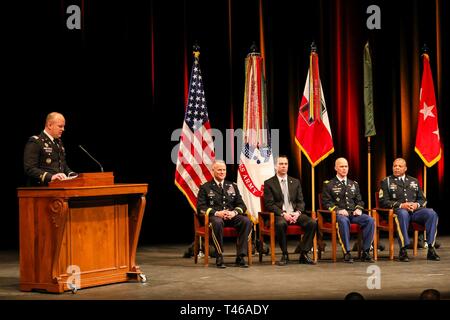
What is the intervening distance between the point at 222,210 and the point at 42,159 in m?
2.20

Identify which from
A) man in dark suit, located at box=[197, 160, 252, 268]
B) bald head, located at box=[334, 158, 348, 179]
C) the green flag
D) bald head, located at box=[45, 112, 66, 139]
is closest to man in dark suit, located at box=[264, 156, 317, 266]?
man in dark suit, located at box=[197, 160, 252, 268]

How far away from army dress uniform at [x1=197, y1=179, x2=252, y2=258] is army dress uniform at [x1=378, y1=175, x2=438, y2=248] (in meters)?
1.53

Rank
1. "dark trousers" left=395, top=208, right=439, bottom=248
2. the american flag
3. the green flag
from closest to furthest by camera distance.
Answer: "dark trousers" left=395, top=208, right=439, bottom=248 < the american flag < the green flag

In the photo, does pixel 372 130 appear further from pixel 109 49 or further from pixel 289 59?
pixel 109 49

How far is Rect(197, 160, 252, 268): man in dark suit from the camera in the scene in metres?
7.26

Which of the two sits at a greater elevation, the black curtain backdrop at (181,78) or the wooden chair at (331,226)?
the black curtain backdrop at (181,78)

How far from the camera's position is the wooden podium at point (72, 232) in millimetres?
5473

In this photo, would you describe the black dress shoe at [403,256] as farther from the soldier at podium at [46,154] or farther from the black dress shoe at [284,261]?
the soldier at podium at [46,154]

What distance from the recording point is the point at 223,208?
7.58 m

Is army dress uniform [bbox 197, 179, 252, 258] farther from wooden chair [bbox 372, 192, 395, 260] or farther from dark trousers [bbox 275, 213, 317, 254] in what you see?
wooden chair [bbox 372, 192, 395, 260]

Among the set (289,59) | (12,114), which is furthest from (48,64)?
(289,59)

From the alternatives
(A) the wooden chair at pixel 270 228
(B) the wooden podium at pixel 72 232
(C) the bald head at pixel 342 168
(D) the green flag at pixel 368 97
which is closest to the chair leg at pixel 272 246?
(A) the wooden chair at pixel 270 228

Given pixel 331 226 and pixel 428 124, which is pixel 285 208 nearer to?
pixel 331 226
